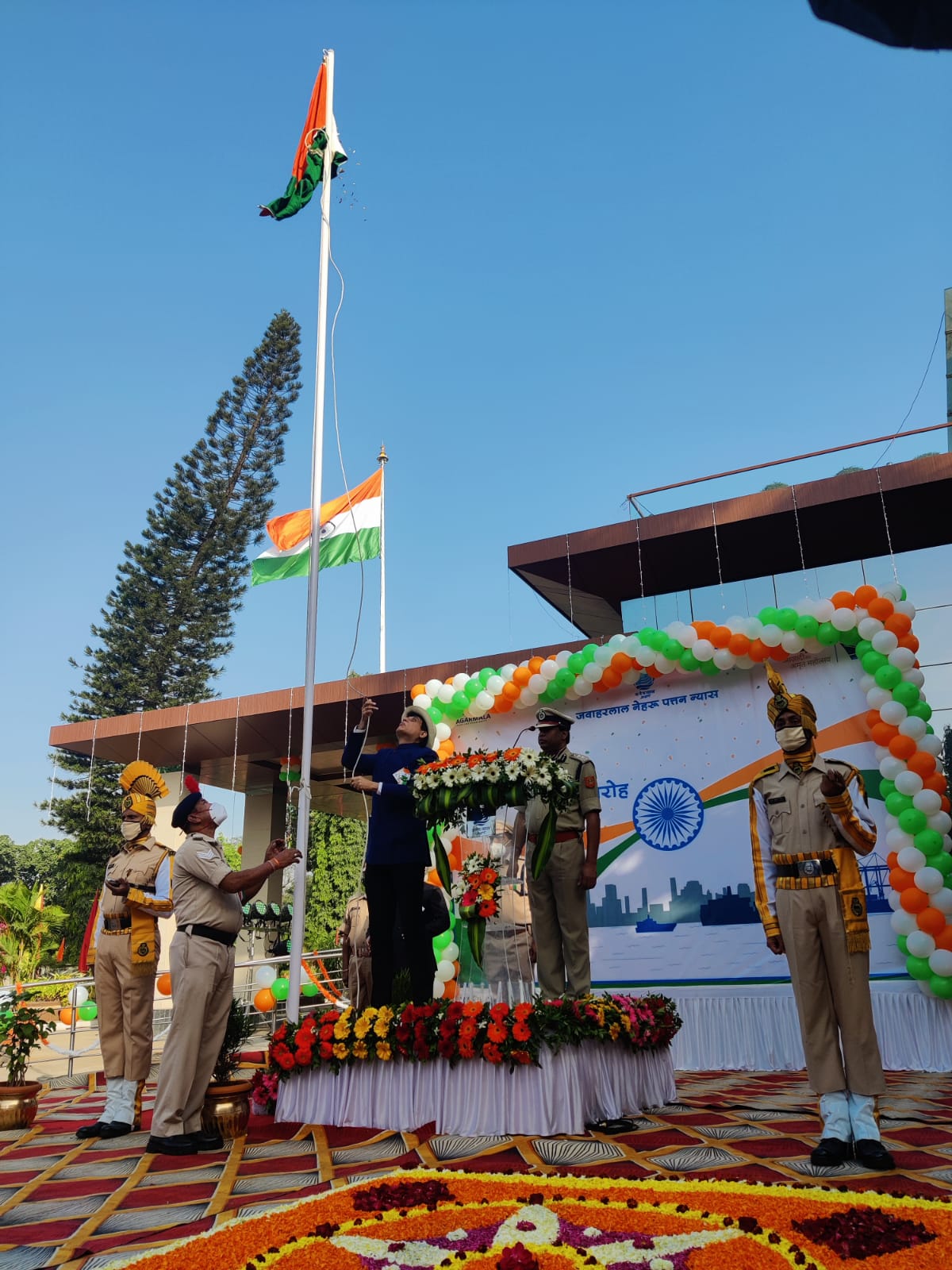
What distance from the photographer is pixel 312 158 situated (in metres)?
8.25

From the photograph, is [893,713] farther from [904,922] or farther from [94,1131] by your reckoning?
[94,1131]

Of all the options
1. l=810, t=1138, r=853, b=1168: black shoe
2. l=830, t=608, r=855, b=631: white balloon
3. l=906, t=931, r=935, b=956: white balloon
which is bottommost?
l=810, t=1138, r=853, b=1168: black shoe

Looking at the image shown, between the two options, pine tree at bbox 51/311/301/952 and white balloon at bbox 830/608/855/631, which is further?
pine tree at bbox 51/311/301/952

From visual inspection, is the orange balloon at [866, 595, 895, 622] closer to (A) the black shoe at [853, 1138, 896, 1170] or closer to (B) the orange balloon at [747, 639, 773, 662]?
(B) the orange balloon at [747, 639, 773, 662]

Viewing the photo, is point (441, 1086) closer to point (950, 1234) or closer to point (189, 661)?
point (950, 1234)

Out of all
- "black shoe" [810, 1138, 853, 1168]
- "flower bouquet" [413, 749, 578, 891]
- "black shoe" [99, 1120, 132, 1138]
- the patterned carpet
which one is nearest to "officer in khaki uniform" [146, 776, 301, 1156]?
the patterned carpet

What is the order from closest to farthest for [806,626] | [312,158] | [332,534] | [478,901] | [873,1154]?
[873,1154], [478,901], [806,626], [312,158], [332,534]

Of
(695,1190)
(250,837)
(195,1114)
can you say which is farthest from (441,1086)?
(250,837)

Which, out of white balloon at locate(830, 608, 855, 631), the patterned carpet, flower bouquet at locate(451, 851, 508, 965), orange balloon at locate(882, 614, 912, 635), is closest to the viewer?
the patterned carpet

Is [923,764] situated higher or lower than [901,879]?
higher

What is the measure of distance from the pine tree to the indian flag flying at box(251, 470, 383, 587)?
17.3 meters

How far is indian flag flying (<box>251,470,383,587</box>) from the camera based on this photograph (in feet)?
30.7

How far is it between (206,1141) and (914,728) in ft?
16.7

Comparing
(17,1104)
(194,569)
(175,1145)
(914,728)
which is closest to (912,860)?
(914,728)
